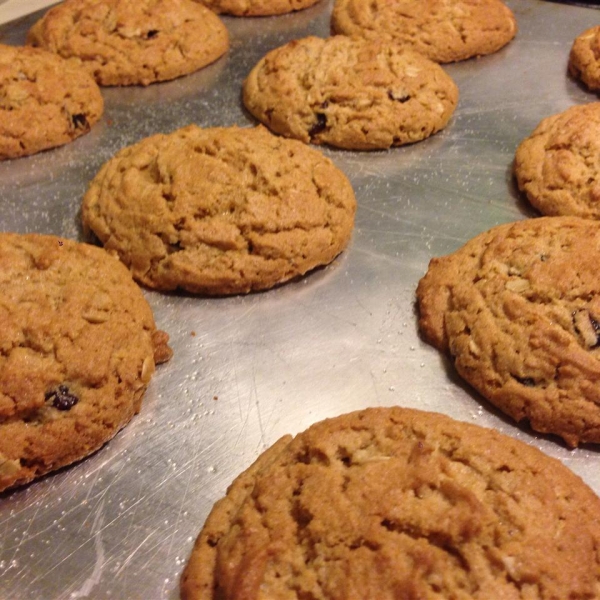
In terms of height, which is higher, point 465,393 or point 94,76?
point 94,76

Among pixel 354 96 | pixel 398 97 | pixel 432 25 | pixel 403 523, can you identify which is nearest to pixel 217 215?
pixel 354 96

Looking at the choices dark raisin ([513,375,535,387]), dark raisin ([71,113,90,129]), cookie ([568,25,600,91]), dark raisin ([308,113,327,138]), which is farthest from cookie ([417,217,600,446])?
dark raisin ([71,113,90,129])

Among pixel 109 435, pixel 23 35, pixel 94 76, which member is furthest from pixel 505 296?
pixel 23 35

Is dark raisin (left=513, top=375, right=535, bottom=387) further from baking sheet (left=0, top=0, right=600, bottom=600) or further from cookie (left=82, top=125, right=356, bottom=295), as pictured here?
cookie (left=82, top=125, right=356, bottom=295)

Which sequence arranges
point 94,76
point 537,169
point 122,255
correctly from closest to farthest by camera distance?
point 122,255
point 537,169
point 94,76

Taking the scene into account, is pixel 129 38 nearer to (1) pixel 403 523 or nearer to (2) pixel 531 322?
(2) pixel 531 322

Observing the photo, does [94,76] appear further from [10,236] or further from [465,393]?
[465,393]

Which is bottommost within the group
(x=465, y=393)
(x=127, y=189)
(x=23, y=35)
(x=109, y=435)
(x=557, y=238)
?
(x=465, y=393)
